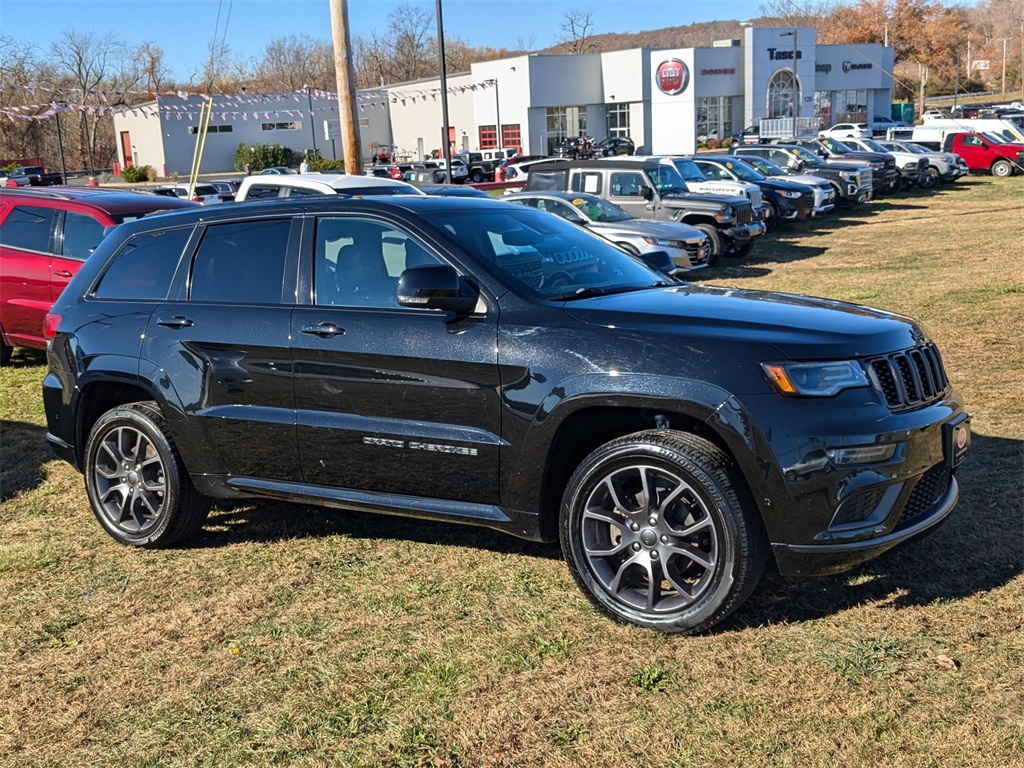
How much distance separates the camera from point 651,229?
15719 mm

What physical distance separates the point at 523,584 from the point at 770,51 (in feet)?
239

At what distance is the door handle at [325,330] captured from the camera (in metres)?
4.81

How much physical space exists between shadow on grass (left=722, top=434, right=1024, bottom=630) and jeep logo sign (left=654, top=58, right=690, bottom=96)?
66.9 meters

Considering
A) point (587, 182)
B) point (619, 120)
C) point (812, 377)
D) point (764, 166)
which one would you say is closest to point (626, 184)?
point (587, 182)

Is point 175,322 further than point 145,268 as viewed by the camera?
No

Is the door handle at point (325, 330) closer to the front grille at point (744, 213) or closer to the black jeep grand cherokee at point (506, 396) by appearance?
the black jeep grand cherokee at point (506, 396)

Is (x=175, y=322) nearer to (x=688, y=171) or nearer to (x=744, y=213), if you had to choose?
(x=744, y=213)

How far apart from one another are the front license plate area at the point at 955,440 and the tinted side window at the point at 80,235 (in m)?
7.96

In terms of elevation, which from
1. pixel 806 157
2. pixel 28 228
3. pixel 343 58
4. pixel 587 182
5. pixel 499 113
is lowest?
pixel 28 228

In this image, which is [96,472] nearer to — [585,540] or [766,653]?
[585,540]

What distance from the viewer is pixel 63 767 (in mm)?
3498

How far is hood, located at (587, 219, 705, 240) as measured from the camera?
1548 cm

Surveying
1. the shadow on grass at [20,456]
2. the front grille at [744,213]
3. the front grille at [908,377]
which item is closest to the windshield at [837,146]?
the front grille at [744,213]

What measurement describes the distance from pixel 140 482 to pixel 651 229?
37.1 ft
